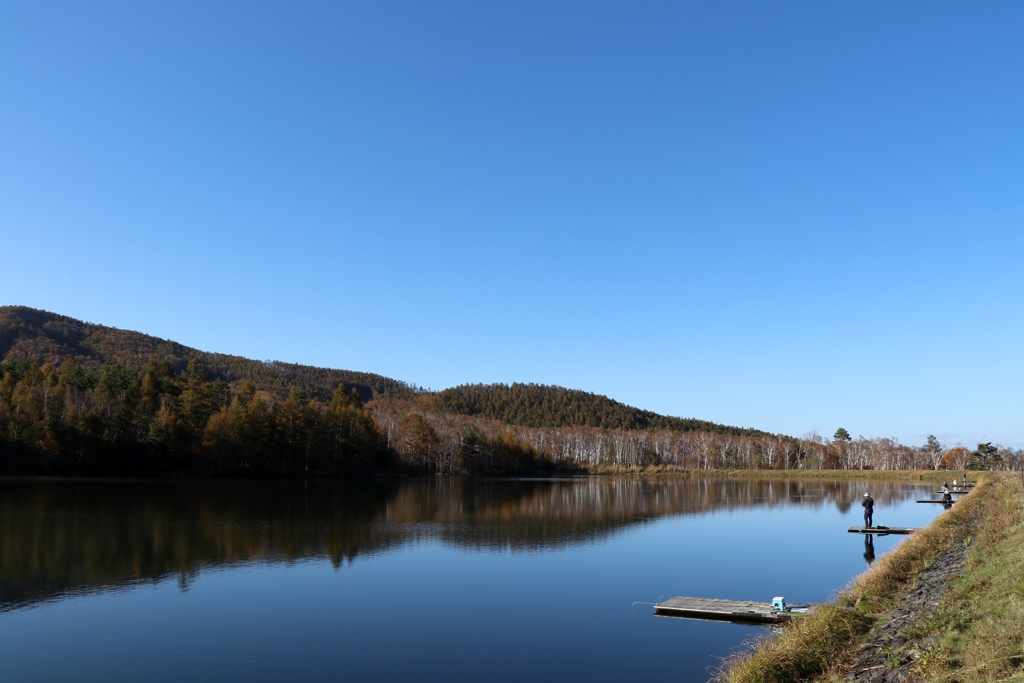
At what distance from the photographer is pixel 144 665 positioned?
49.9 ft

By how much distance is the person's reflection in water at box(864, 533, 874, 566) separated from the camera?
1191 inches

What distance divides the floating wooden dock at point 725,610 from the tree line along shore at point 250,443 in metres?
64.6

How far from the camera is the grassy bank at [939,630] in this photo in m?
9.57

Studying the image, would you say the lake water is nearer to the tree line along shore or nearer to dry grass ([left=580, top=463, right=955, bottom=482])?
the tree line along shore

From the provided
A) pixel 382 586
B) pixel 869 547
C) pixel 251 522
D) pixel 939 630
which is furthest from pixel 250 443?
pixel 939 630

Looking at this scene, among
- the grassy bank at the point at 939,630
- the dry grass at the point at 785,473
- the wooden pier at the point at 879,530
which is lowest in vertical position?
the dry grass at the point at 785,473

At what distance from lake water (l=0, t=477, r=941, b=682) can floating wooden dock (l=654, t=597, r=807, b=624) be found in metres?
0.54

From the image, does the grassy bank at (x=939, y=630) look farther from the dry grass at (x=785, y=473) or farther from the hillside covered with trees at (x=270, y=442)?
the dry grass at (x=785, y=473)

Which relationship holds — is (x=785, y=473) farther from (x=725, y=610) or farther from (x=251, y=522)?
(x=725, y=610)

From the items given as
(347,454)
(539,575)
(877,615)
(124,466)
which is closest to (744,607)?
(877,615)

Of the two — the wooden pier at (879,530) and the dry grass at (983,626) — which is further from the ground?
Answer: the dry grass at (983,626)

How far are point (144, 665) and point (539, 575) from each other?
1458cm

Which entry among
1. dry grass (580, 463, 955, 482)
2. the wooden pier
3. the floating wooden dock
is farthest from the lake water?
dry grass (580, 463, 955, 482)

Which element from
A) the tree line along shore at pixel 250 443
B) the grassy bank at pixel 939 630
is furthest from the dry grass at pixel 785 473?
the grassy bank at pixel 939 630
